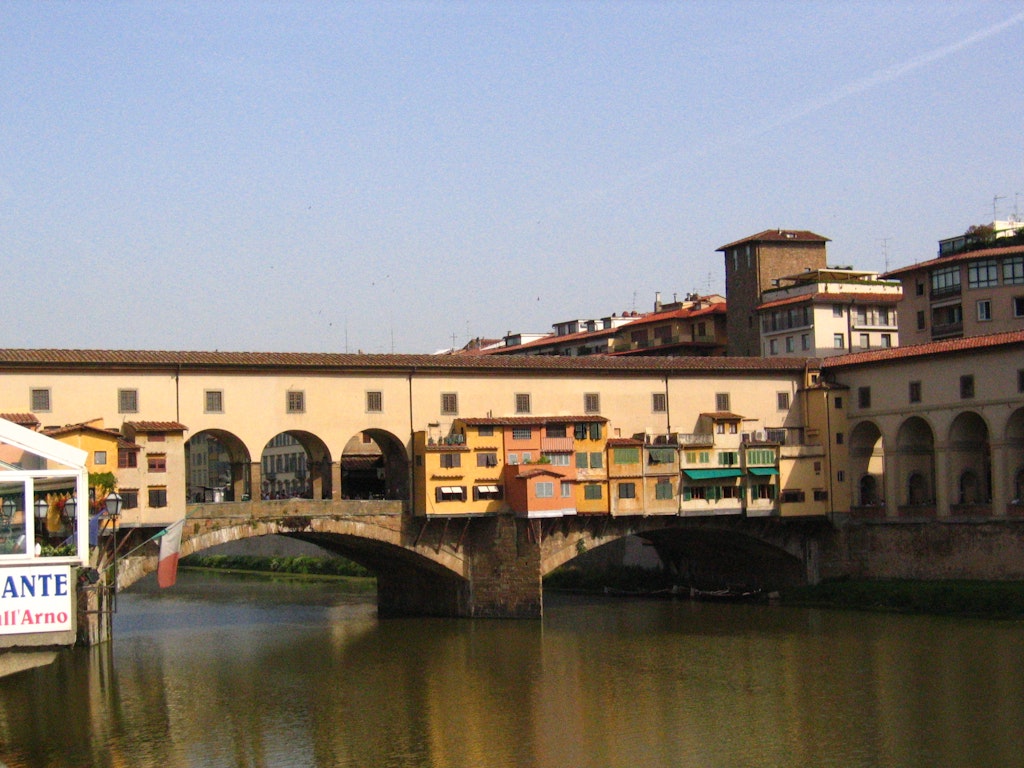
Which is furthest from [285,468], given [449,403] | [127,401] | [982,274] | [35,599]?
[35,599]

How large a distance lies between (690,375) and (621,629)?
1100cm

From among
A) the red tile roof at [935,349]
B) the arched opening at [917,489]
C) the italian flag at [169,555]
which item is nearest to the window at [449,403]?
the red tile roof at [935,349]

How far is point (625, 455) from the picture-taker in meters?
51.4

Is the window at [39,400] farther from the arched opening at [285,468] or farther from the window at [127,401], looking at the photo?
the arched opening at [285,468]

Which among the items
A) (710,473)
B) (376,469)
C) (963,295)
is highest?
(963,295)

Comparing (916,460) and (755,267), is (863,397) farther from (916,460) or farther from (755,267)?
(755,267)

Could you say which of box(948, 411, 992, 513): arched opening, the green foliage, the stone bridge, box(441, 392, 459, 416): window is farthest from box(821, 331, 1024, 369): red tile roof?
the green foliage

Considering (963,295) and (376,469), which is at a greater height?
(963,295)

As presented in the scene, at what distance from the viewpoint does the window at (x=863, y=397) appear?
54906mm

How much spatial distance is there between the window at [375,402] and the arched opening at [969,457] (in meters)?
20.0

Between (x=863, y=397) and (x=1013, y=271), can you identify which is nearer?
(x=863, y=397)

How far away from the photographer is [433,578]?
52375 mm

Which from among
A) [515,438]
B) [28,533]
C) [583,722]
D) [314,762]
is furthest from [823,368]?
[28,533]

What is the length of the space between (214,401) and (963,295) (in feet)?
119
